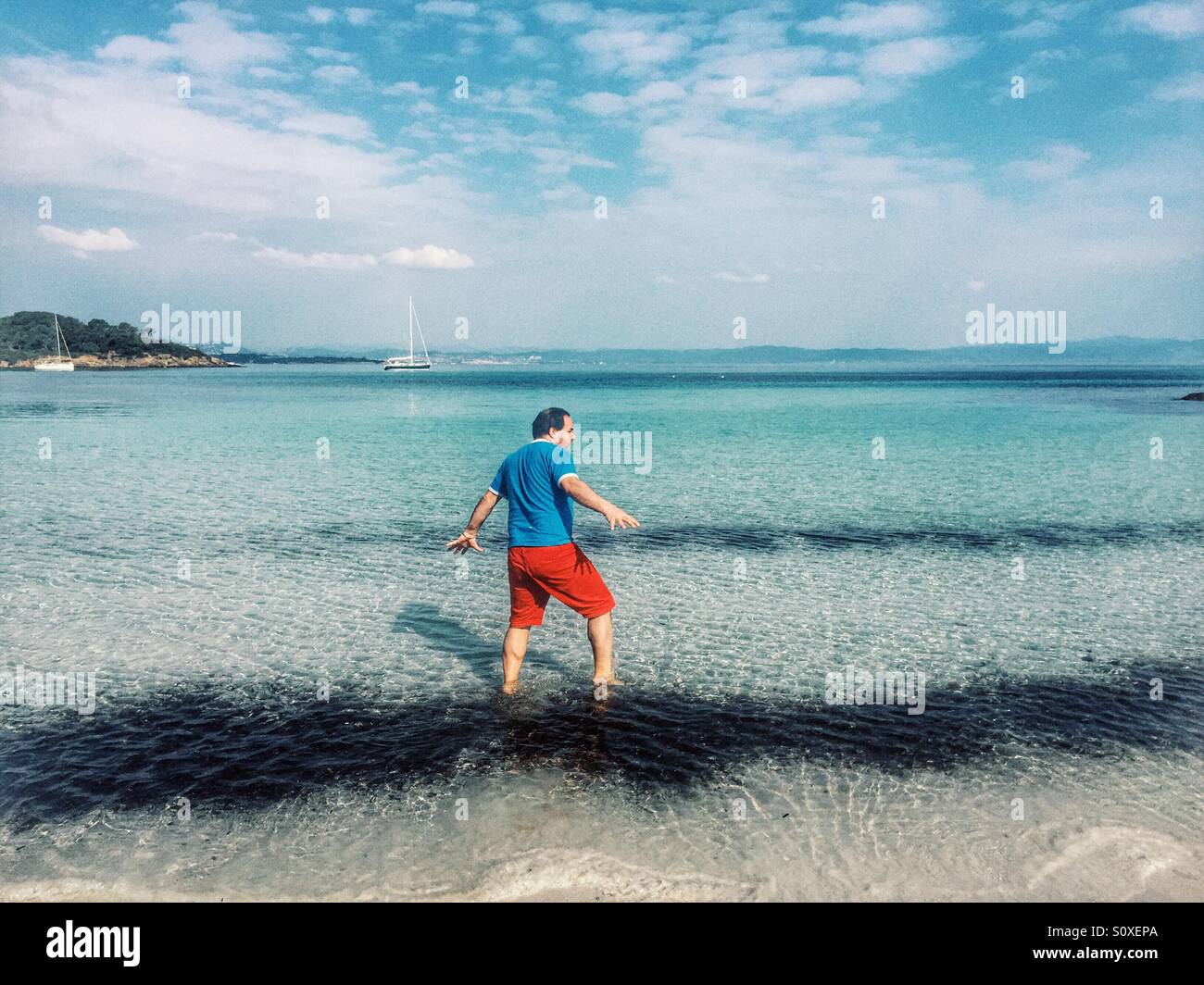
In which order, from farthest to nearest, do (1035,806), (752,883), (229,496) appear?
(229,496) < (1035,806) < (752,883)

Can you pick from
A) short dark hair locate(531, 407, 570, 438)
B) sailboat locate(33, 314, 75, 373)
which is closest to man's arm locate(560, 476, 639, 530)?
short dark hair locate(531, 407, 570, 438)

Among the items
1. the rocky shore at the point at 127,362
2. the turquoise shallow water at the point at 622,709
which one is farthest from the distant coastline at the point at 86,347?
the turquoise shallow water at the point at 622,709

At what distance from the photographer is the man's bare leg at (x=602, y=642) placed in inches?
270

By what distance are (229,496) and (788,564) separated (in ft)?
40.5

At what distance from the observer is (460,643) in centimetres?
862

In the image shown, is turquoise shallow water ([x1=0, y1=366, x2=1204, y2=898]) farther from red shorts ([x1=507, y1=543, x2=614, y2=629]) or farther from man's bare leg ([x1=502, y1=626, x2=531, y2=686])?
red shorts ([x1=507, y1=543, x2=614, y2=629])

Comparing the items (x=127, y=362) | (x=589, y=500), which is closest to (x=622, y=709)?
(x=589, y=500)

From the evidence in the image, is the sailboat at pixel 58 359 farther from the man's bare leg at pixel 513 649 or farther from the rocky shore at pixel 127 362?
the man's bare leg at pixel 513 649

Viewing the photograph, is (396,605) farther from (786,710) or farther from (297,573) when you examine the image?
(786,710)

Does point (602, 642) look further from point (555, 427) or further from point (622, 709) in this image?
point (555, 427)

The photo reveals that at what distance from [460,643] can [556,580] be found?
2.46m

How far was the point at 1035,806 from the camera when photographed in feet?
17.6

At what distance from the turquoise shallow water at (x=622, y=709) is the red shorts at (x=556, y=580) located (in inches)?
33.8
